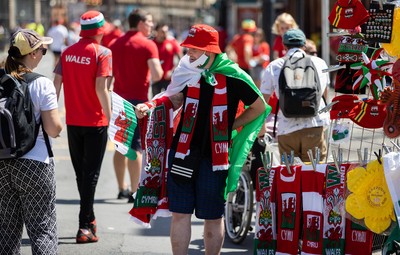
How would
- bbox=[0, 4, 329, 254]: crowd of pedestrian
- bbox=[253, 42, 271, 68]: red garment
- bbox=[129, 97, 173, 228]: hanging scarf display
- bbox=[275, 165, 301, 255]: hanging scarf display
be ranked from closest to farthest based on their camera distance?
bbox=[0, 4, 329, 254]: crowd of pedestrian < bbox=[129, 97, 173, 228]: hanging scarf display < bbox=[275, 165, 301, 255]: hanging scarf display < bbox=[253, 42, 271, 68]: red garment

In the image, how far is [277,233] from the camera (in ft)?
24.8

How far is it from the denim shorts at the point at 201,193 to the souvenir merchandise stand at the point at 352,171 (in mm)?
640

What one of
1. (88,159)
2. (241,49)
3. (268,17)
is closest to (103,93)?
(88,159)

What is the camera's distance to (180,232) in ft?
23.3

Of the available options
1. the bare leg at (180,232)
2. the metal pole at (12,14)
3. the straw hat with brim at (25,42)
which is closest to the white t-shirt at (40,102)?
the straw hat with brim at (25,42)

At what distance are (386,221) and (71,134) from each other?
3.53 metres

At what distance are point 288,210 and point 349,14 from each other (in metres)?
1.48

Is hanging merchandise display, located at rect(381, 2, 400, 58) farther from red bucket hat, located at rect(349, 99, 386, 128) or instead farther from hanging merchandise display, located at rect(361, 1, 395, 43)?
red bucket hat, located at rect(349, 99, 386, 128)

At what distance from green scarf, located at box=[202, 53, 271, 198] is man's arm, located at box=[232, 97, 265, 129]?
0.03 metres

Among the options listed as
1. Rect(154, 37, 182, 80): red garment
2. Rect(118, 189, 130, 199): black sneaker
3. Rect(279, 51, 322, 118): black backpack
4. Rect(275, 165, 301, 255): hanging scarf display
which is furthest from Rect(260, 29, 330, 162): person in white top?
Rect(154, 37, 182, 80): red garment

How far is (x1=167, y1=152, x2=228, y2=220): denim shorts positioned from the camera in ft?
23.1

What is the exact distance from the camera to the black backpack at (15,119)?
6457 millimetres

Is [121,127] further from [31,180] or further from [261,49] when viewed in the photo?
[261,49]

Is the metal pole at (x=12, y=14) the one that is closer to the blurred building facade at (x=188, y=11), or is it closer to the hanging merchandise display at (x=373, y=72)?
the blurred building facade at (x=188, y=11)
